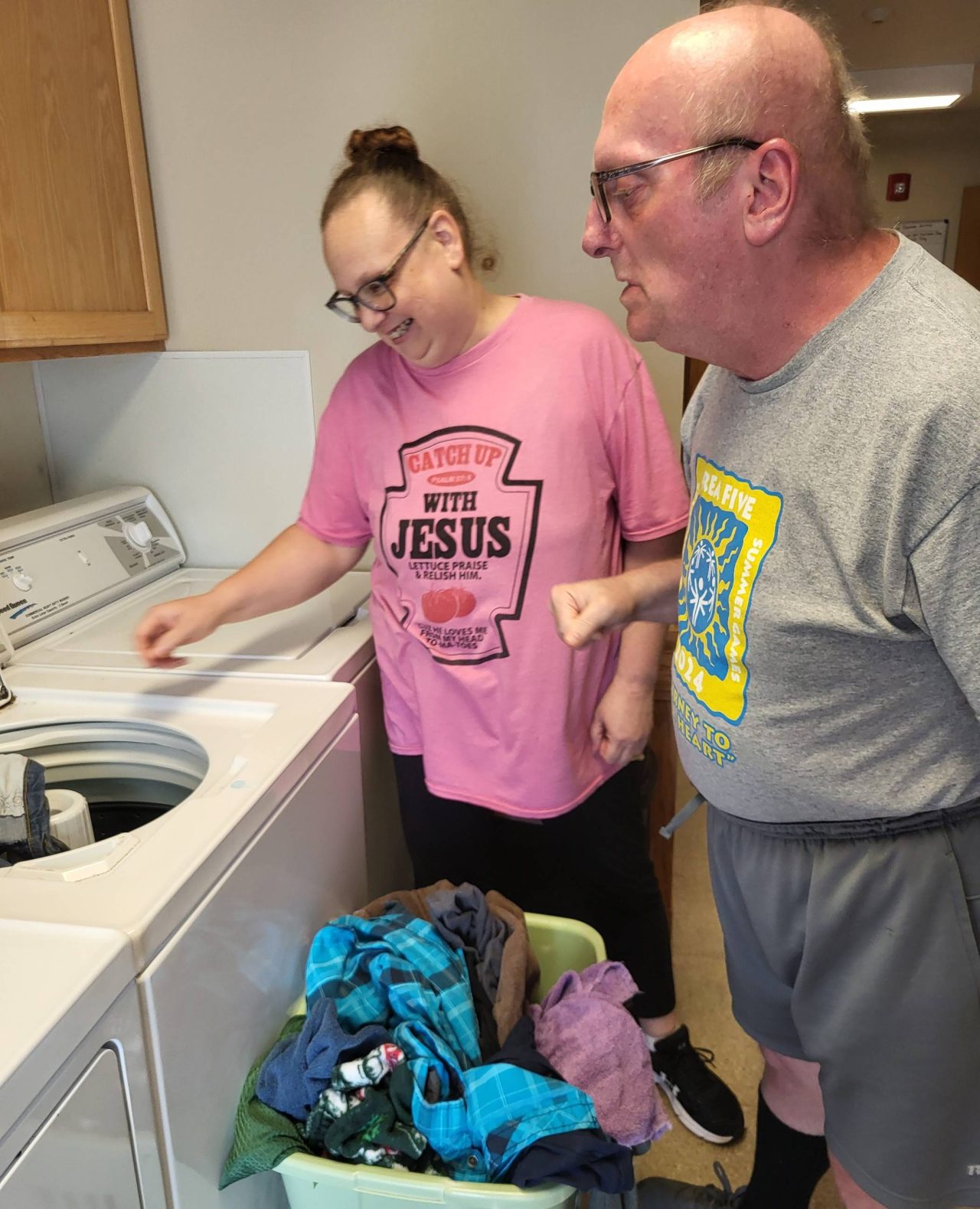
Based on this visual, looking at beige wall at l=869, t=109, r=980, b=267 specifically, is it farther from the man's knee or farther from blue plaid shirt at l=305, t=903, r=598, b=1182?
blue plaid shirt at l=305, t=903, r=598, b=1182

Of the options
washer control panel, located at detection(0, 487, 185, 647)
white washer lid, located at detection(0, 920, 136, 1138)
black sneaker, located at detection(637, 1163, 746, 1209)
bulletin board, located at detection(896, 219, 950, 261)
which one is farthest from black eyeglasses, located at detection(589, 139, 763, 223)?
bulletin board, located at detection(896, 219, 950, 261)

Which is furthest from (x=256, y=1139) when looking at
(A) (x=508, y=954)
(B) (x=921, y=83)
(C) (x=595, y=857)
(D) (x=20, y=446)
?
(B) (x=921, y=83)

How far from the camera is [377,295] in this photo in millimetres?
1184

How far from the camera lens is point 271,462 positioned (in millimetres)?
1845

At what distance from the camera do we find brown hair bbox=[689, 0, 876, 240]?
2.44 ft

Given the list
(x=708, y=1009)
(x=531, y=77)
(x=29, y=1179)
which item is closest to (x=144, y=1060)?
(x=29, y=1179)

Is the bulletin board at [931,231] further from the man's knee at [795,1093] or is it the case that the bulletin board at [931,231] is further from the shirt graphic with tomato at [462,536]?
the man's knee at [795,1093]

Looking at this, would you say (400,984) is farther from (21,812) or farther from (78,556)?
(78,556)

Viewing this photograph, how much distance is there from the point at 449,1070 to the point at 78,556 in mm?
1101

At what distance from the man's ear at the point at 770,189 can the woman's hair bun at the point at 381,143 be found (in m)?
0.62

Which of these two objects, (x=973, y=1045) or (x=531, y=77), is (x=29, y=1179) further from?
(x=531, y=77)

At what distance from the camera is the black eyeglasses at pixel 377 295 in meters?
1.17

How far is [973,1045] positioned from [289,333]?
154 centimetres

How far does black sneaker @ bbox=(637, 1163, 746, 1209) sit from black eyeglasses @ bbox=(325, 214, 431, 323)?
4.41ft
